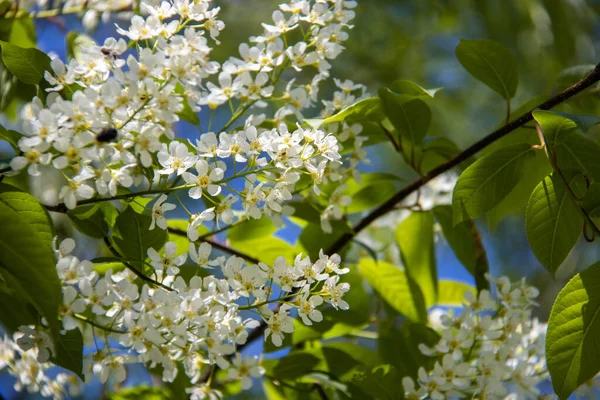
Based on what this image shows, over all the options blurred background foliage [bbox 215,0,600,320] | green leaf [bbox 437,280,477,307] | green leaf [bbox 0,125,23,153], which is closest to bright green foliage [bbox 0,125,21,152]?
green leaf [bbox 0,125,23,153]

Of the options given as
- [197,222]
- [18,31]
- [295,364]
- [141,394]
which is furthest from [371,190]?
[18,31]

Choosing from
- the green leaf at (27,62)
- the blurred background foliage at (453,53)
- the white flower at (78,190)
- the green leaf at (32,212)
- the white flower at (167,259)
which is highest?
the green leaf at (27,62)

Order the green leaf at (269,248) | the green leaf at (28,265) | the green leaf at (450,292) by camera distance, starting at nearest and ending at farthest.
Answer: the green leaf at (28,265) < the green leaf at (269,248) < the green leaf at (450,292)

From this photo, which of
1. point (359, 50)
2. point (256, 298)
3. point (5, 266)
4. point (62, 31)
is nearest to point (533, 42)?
point (359, 50)

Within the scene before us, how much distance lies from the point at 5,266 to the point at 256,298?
1.11 ft

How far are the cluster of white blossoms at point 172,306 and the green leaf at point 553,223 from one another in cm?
29

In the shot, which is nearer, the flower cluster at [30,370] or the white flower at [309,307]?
the white flower at [309,307]

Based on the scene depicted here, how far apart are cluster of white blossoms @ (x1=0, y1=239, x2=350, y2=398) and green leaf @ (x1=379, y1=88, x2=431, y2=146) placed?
0.32 meters

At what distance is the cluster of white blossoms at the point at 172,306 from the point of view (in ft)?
2.72

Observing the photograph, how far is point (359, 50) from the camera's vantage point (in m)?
3.58

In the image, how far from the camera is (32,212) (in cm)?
81

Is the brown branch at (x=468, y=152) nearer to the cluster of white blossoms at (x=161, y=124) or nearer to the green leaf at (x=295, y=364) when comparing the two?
the green leaf at (x=295, y=364)

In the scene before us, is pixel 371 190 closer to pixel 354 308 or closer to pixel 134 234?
pixel 354 308

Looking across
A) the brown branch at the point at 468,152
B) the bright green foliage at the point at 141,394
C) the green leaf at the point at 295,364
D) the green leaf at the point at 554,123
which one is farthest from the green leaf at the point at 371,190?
the bright green foliage at the point at 141,394
